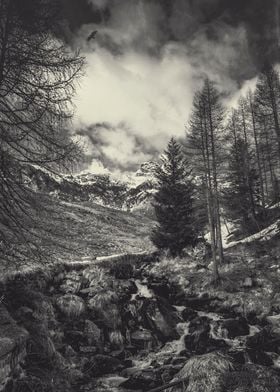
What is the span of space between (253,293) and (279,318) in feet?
7.57

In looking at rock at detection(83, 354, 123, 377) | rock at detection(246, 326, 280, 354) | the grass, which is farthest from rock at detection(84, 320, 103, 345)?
rock at detection(246, 326, 280, 354)

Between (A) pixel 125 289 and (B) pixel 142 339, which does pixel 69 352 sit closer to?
(B) pixel 142 339

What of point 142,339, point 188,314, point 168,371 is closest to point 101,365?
point 168,371

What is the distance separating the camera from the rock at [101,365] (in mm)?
8229

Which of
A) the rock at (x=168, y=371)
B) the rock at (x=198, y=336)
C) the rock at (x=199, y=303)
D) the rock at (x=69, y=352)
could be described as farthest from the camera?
the rock at (x=199, y=303)

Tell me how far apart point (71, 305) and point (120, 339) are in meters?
2.38

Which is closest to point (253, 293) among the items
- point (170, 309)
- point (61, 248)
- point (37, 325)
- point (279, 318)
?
point (279, 318)

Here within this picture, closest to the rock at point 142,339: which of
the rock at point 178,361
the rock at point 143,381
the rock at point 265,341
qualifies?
the rock at point 178,361

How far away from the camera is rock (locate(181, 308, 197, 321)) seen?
1276 centimetres

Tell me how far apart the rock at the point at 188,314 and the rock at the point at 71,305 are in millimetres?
4858

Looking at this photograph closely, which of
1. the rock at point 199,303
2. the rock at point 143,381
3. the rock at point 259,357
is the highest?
the rock at point 199,303

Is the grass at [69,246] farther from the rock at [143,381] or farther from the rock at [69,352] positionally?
the rock at [143,381]

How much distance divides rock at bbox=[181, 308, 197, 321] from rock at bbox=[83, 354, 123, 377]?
475 centimetres

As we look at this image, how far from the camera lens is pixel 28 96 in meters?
5.99
